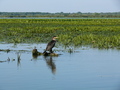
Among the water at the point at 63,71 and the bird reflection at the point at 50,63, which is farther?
the bird reflection at the point at 50,63

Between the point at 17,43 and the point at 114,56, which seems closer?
the point at 114,56

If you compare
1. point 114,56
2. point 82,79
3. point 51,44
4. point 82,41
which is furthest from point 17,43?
point 82,79

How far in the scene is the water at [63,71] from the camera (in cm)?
778

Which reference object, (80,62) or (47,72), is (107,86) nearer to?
(47,72)

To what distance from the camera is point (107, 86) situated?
25.3ft

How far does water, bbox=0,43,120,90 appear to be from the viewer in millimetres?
7781

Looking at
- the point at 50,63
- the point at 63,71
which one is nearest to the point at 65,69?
the point at 63,71

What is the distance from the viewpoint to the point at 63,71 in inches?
376

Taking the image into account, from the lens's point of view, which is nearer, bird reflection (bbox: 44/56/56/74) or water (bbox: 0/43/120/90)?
water (bbox: 0/43/120/90)

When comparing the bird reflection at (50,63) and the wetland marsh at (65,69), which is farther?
the bird reflection at (50,63)

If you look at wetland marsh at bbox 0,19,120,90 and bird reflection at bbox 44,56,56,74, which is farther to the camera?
bird reflection at bbox 44,56,56,74

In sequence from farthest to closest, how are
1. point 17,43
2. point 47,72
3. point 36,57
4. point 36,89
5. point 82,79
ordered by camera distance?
point 17,43
point 36,57
point 47,72
point 82,79
point 36,89

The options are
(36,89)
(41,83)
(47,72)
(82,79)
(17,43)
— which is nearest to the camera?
(36,89)

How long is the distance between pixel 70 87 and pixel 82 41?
977 centimetres
